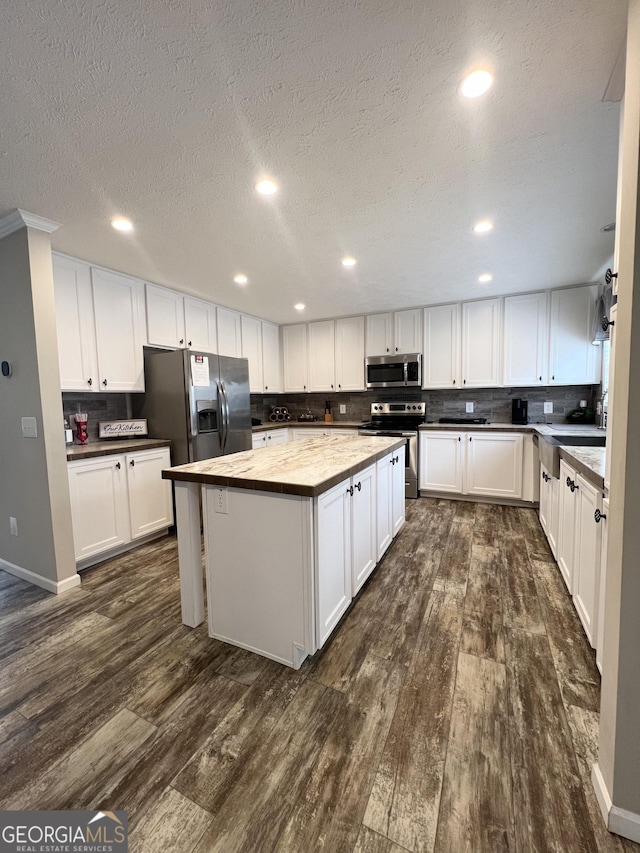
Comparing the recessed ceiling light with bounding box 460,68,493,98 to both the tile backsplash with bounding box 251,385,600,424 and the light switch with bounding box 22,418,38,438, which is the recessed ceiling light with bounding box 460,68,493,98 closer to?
the light switch with bounding box 22,418,38,438

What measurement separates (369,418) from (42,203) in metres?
4.14

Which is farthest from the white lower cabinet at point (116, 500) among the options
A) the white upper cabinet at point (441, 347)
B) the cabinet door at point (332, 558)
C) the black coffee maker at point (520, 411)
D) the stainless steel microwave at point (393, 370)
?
the black coffee maker at point (520, 411)

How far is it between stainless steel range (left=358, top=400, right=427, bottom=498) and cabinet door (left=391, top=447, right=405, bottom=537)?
963mm

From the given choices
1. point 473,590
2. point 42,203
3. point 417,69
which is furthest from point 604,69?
point 42,203

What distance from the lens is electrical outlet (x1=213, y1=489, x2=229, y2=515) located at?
1.71 m

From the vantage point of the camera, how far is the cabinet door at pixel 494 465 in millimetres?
3828

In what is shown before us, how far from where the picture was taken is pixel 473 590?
2.27m

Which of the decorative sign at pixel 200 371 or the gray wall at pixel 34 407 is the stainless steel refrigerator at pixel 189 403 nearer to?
the decorative sign at pixel 200 371

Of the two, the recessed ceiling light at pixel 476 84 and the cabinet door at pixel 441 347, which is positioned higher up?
the recessed ceiling light at pixel 476 84

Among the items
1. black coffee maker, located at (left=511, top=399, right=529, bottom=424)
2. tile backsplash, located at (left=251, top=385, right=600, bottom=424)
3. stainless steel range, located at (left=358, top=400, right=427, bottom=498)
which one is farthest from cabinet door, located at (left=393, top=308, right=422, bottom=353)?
black coffee maker, located at (left=511, top=399, right=529, bottom=424)

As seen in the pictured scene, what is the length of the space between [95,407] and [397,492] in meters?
2.94

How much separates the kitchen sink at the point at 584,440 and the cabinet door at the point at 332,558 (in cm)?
186

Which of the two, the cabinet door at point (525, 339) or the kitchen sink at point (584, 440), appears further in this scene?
the cabinet door at point (525, 339)

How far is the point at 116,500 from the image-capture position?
2.85 m
